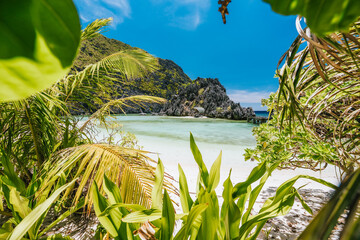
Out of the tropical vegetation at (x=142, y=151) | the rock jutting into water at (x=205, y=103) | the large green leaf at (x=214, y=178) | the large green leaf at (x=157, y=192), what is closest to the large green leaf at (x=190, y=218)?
the tropical vegetation at (x=142, y=151)

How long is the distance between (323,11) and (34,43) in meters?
0.21

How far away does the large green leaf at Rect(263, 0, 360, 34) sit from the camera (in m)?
0.13

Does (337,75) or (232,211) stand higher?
(337,75)

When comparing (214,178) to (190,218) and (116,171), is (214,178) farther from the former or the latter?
(116,171)

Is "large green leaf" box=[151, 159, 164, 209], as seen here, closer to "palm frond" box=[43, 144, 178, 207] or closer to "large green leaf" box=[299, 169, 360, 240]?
"palm frond" box=[43, 144, 178, 207]

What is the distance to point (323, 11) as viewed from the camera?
139mm

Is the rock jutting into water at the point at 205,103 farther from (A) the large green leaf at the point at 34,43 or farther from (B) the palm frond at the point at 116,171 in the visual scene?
(A) the large green leaf at the point at 34,43

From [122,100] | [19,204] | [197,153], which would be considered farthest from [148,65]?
[19,204]

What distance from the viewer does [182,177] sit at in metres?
1.21

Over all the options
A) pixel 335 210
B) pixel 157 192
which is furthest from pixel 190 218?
pixel 335 210

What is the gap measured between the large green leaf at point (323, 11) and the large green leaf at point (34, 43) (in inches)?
6.3

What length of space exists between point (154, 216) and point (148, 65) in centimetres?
199

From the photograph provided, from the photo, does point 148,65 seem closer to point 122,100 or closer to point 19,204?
point 122,100

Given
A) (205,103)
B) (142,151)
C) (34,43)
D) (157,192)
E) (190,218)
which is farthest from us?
(205,103)
